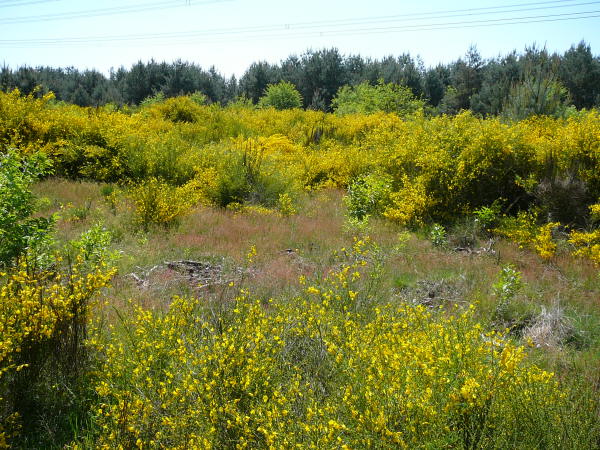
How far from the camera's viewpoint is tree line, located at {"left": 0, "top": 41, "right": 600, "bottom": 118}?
38062 millimetres

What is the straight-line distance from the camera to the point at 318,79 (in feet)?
156

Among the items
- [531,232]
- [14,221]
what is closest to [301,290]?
[14,221]

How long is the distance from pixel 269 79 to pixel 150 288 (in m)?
46.2

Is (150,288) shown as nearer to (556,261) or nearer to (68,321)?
(68,321)

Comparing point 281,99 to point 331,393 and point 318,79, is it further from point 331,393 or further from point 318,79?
point 331,393

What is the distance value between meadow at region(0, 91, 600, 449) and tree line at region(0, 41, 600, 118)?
29.0 metres

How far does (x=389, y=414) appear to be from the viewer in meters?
2.34

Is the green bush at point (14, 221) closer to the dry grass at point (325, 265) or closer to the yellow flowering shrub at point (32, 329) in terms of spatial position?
the yellow flowering shrub at point (32, 329)

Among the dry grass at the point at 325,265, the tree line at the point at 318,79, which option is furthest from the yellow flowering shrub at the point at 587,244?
the tree line at the point at 318,79

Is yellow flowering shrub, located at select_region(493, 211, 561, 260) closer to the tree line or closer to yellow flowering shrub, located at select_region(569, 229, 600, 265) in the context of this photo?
yellow flowering shrub, located at select_region(569, 229, 600, 265)

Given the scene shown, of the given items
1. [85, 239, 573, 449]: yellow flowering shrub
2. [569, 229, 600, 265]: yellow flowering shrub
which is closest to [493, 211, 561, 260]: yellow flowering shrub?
[569, 229, 600, 265]: yellow flowering shrub

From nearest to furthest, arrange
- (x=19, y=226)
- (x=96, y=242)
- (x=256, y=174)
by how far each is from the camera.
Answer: (x=19, y=226) < (x=96, y=242) < (x=256, y=174)

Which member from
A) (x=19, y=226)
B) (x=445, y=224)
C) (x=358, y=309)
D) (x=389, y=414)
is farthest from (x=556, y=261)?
(x=19, y=226)

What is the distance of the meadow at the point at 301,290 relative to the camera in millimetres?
2521
